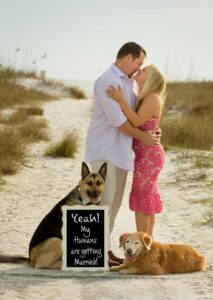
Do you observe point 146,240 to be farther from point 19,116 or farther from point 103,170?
point 19,116

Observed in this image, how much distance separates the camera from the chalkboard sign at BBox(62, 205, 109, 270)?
659 cm

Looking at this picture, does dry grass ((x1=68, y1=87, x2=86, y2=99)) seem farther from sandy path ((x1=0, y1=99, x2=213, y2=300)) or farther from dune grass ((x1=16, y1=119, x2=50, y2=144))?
sandy path ((x1=0, y1=99, x2=213, y2=300))

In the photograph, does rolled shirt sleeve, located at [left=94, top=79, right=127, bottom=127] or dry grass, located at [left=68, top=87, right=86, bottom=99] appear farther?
dry grass, located at [left=68, top=87, right=86, bottom=99]

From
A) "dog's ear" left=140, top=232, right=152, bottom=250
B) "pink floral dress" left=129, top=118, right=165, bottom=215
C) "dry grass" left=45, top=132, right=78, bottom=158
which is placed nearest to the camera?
"dog's ear" left=140, top=232, right=152, bottom=250

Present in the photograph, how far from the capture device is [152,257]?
651 centimetres

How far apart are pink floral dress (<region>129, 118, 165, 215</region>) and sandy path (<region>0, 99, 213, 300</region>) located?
0.75 m

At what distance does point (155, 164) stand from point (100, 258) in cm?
97

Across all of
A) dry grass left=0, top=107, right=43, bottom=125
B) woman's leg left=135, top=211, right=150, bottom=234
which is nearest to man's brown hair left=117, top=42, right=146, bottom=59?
woman's leg left=135, top=211, right=150, bottom=234

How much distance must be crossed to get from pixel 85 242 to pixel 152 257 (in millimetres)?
588

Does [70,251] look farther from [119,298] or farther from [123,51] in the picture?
[123,51]

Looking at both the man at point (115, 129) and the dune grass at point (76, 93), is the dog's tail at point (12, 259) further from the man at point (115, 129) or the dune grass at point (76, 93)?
the dune grass at point (76, 93)

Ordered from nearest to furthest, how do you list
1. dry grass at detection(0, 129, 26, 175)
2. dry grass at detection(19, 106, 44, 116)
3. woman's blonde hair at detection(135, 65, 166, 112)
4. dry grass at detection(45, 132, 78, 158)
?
woman's blonde hair at detection(135, 65, 166, 112)
dry grass at detection(0, 129, 26, 175)
dry grass at detection(45, 132, 78, 158)
dry grass at detection(19, 106, 44, 116)

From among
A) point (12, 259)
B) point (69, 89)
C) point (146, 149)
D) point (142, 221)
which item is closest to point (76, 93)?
point (69, 89)

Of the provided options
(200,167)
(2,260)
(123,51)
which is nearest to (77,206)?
(2,260)
